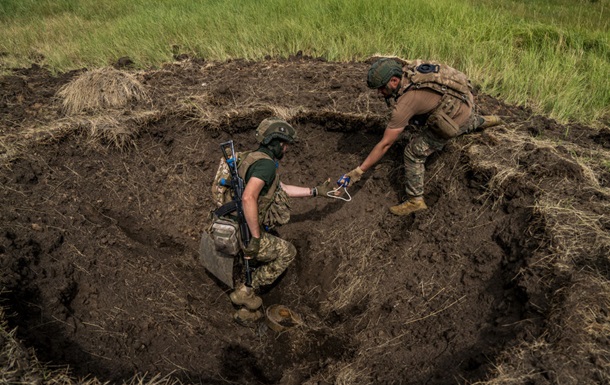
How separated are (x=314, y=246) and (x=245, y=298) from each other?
3.53 feet

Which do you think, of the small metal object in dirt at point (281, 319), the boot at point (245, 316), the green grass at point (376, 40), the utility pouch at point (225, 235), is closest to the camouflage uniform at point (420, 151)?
the green grass at point (376, 40)

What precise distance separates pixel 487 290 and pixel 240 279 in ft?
7.53

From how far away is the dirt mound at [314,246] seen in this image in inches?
105

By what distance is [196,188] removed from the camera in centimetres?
471

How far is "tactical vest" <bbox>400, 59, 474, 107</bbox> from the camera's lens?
3.46 m

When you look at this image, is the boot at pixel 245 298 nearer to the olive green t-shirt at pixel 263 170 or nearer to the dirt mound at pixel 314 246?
the dirt mound at pixel 314 246

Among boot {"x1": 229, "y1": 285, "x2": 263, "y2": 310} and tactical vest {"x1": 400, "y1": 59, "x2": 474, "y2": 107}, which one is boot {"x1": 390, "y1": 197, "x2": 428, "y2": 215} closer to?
tactical vest {"x1": 400, "y1": 59, "x2": 474, "y2": 107}

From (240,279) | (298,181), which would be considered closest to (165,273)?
(240,279)

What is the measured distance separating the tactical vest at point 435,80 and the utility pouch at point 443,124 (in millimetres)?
196

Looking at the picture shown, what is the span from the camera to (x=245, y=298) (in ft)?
11.6

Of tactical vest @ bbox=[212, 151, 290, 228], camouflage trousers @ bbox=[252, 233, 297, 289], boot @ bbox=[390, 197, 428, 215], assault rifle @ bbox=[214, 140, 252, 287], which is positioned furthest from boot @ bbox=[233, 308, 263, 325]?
boot @ bbox=[390, 197, 428, 215]

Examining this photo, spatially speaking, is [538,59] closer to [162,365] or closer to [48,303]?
[162,365]

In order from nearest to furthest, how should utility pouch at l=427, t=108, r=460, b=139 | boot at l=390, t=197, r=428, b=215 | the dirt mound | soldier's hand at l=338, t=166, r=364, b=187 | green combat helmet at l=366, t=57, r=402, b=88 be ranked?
the dirt mound < green combat helmet at l=366, t=57, r=402, b=88 < utility pouch at l=427, t=108, r=460, b=139 < soldier's hand at l=338, t=166, r=364, b=187 < boot at l=390, t=197, r=428, b=215

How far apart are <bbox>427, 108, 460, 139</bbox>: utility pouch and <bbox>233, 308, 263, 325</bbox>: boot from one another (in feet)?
7.73
